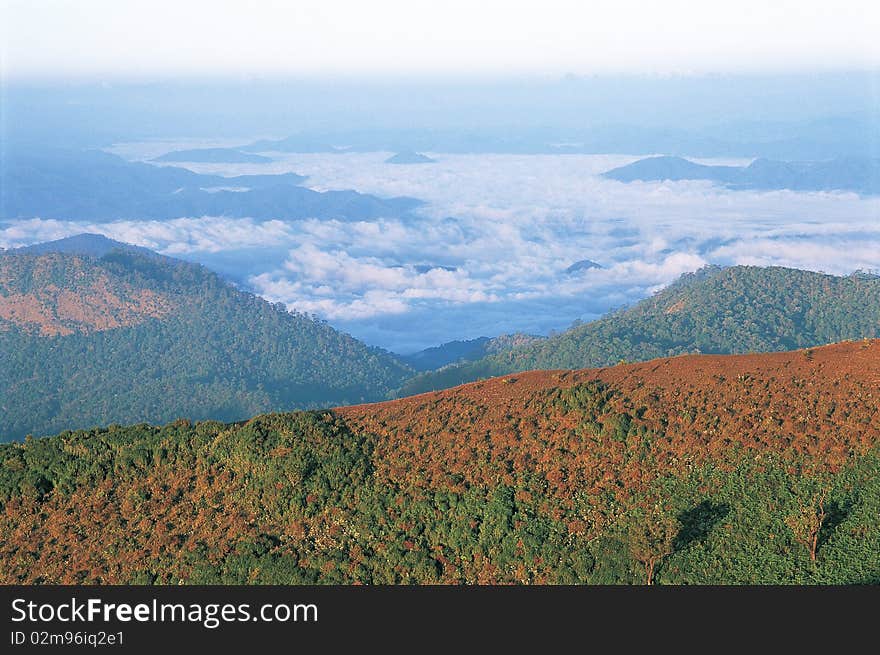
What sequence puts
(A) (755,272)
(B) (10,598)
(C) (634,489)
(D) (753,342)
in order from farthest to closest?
(A) (755,272) < (D) (753,342) < (C) (634,489) < (B) (10,598)

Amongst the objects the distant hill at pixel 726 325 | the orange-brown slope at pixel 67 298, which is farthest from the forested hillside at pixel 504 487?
the orange-brown slope at pixel 67 298

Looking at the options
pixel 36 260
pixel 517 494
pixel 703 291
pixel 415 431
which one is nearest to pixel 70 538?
pixel 415 431

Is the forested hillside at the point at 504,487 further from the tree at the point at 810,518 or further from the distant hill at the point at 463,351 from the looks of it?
the distant hill at the point at 463,351

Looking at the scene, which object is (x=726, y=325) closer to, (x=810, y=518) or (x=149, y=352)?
Answer: (x=149, y=352)

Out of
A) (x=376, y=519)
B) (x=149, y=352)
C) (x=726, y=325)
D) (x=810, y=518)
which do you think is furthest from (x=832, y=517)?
(x=149, y=352)

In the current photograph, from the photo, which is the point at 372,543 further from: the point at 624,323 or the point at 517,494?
the point at 624,323
